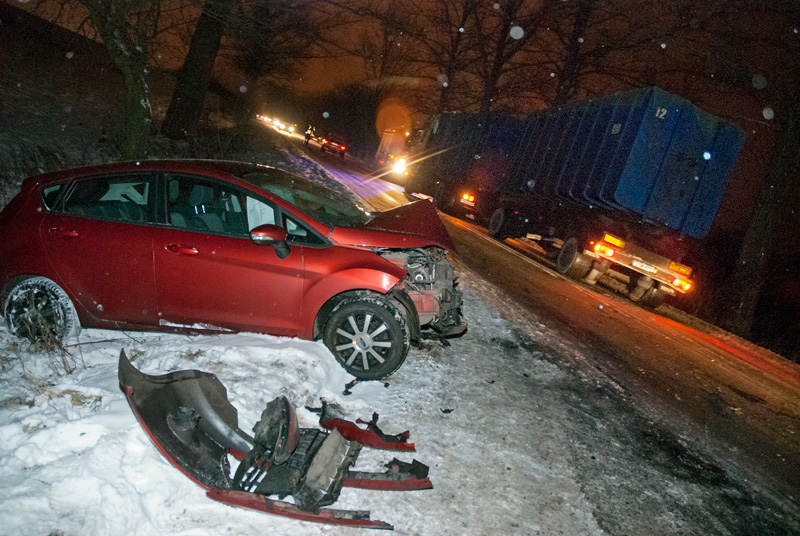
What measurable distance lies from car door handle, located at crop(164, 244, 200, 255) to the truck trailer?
9.31m

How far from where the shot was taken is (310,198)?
→ 458 centimetres

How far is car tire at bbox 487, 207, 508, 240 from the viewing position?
15344 millimetres

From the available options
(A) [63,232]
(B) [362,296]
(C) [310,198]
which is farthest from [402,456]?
(A) [63,232]

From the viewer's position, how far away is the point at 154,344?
3949 mm

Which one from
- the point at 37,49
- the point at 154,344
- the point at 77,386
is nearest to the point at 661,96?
the point at 154,344

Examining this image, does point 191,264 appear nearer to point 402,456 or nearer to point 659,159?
point 402,456

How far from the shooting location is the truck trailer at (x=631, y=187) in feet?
33.3

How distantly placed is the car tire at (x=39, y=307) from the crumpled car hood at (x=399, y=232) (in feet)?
7.77

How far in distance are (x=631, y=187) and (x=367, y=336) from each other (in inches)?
337

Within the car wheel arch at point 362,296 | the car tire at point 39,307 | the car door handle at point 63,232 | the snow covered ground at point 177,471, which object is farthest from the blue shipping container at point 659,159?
the car tire at point 39,307

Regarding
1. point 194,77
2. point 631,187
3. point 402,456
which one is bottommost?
point 402,456

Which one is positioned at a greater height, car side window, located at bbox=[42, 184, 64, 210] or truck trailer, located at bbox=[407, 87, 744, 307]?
truck trailer, located at bbox=[407, 87, 744, 307]

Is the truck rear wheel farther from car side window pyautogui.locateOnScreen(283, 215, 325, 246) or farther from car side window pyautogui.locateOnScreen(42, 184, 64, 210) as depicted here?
car side window pyautogui.locateOnScreen(42, 184, 64, 210)

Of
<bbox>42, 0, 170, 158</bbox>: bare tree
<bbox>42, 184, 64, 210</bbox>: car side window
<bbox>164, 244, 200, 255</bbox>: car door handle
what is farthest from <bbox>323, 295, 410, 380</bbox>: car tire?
<bbox>42, 0, 170, 158</bbox>: bare tree
